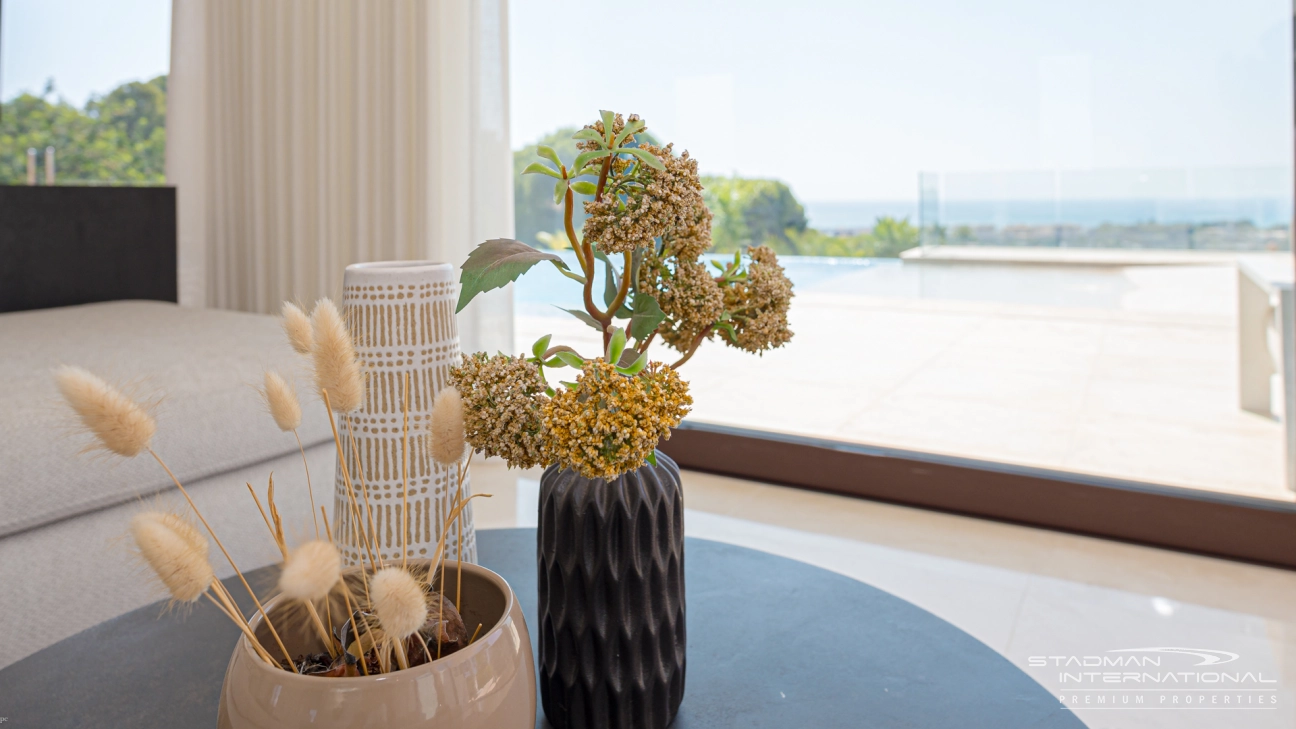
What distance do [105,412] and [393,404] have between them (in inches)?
14.1

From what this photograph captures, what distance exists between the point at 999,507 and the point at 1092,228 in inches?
29.0

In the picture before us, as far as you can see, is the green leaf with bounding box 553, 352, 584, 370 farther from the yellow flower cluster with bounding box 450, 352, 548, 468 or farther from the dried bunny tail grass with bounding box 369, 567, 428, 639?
the dried bunny tail grass with bounding box 369, 567, 428, 639

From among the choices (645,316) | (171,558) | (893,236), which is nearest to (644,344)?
(645,316)

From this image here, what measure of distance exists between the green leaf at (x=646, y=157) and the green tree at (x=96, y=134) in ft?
10.7

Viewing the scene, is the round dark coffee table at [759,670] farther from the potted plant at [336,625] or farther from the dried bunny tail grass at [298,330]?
the dried bunny tail grass at [298,330]

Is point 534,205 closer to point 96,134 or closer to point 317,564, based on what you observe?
point 96,134

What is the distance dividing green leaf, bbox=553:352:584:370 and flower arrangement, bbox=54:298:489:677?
106 mm

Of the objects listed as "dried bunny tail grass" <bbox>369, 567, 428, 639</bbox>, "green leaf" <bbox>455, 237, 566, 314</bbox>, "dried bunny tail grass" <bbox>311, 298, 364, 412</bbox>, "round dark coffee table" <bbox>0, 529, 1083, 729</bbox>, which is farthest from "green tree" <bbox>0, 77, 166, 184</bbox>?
"dried bunny tail grass" <bbox>369, 567, 428, 639</bbox>

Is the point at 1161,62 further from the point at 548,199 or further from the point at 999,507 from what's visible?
the point at 548,199

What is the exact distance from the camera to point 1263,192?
1944 millimetres

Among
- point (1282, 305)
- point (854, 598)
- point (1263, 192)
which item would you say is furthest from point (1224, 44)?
point (854, 598)

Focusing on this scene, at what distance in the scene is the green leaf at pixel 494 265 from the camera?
61 centimetres

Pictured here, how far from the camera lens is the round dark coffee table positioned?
688mm

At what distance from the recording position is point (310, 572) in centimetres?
34
